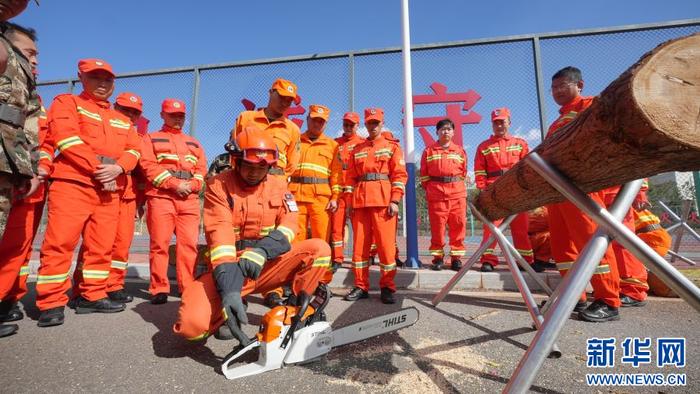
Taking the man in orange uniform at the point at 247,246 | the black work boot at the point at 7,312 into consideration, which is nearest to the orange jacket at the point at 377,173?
the man in orange uniform at the point at 247,246

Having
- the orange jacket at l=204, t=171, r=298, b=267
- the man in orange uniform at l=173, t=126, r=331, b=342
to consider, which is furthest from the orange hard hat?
the orange jacket at l=204, t=171, r=298, b=267

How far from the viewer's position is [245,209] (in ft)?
8.30

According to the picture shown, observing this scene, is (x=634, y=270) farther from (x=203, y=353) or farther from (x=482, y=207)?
(x=203, y=353)

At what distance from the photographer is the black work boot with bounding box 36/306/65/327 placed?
8.41 ft

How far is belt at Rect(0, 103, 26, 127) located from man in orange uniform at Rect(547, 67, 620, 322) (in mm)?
3598

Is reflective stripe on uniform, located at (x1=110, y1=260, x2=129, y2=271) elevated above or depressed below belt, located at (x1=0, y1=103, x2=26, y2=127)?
below

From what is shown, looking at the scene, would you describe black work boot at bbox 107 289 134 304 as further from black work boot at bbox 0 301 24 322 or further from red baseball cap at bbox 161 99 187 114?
red baseball cap at bbox 161 99 187 114

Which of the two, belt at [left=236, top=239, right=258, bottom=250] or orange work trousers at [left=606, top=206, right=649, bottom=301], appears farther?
orange work trousers at [left=606, top=206, right=649, bottom=301]

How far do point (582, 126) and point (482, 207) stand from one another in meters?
1.64

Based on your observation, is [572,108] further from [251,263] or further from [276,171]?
[251,263]

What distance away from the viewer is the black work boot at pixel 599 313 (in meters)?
2.54

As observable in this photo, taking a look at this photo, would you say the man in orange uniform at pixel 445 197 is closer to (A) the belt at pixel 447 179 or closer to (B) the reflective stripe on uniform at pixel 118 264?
(A) the belt at pixel 447 179

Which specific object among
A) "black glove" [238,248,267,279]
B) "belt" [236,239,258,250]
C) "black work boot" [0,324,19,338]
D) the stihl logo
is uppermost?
"belt" [236,239,258,250]

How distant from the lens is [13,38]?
257 centimetres
